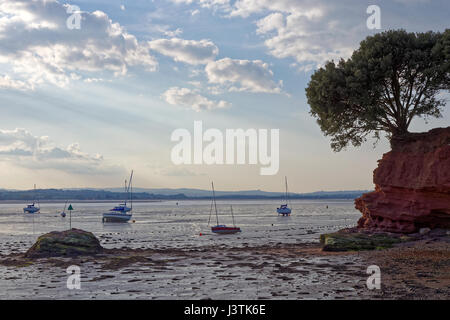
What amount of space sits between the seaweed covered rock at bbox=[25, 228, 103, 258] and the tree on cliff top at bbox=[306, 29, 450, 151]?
23.7 meters

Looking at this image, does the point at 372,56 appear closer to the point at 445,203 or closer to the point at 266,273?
the point at 445,203

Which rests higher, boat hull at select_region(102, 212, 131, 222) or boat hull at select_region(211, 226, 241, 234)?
boat hull at select_region(211, 226, 241, 234)

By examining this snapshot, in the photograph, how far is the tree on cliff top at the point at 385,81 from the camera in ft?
113

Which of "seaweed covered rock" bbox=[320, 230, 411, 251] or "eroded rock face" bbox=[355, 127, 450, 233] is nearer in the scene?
"seaweed covered rock" bbox=[320, 230, 411, 251]

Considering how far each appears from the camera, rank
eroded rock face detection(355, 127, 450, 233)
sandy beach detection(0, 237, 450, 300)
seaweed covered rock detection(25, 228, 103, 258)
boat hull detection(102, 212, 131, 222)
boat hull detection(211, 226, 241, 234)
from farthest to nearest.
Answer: boat hull detection(102, 212, 131, 222) → boat hull detection(211, 226, 241, 234) → eroded rock face detection(355, 127, 450, 233) → seaweed covered rock detection(25, 228, 103, 258) → sandy beach detection(0, 237, 450, 300)

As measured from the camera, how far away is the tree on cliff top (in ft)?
113

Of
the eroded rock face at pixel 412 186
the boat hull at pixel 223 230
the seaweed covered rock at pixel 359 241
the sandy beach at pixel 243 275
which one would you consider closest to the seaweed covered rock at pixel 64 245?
the sandy beach at pixel 243 275

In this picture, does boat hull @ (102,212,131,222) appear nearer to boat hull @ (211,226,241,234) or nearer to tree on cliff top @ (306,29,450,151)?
boat hull @ (211,226,241,234)

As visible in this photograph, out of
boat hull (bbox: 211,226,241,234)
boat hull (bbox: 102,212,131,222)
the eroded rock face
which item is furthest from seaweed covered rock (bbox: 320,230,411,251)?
boat hull (bbox: 102,212,131,222)

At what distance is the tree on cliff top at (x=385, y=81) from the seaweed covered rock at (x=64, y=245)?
23.7m

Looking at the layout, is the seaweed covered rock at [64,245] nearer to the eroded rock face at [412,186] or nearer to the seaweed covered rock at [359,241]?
the seaweed covered rock at [359,241]

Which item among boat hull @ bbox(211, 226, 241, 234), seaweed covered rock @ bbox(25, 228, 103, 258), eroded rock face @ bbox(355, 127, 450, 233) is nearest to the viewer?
seaweed covered rock @ bbox(25, 228, 103, 258)

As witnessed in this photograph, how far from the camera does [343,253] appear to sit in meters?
29.3
